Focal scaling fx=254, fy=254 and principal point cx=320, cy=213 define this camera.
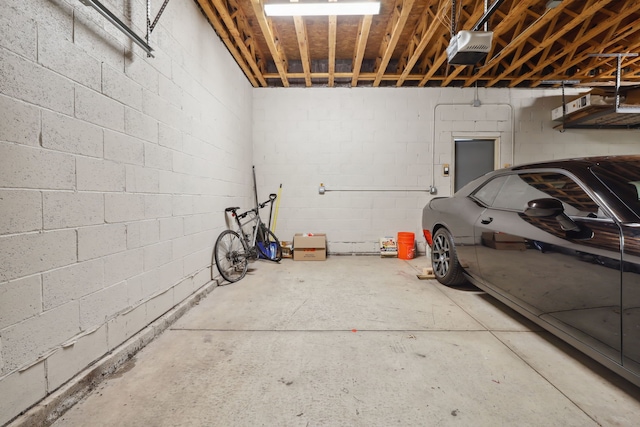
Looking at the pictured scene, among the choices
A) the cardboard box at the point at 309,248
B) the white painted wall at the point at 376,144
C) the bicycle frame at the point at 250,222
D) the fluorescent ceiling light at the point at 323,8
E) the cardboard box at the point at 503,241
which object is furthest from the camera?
the white painted wall at the point at 376,144

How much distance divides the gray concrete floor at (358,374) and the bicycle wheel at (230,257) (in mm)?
707

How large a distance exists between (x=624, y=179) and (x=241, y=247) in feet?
12.2

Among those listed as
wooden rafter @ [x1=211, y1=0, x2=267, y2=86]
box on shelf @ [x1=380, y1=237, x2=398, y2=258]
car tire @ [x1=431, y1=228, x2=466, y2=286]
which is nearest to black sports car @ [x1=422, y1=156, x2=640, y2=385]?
car tire @ [x1=431, y1=228, x2=466, y2=286]

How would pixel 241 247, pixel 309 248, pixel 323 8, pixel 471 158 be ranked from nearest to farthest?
pixel 323 8 < pixel 241 247 < pixel 309 248 < pixel 471 158

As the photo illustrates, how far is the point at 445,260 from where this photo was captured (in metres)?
2.86

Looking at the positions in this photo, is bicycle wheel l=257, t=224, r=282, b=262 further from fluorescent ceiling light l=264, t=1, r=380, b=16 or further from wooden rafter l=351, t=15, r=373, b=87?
wooden rafter l=351, t=15, r=373, b=87

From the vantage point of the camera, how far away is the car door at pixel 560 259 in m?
1.21

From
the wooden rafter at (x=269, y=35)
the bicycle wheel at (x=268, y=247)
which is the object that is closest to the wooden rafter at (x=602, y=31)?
the wooden rafter at (x=269, y=35)

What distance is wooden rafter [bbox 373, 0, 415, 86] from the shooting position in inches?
107

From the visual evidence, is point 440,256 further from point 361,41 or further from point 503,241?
point 361,41

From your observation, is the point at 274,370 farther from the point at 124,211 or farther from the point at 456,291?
the point at 456,291

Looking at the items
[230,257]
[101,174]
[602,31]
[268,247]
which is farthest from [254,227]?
[602,31]

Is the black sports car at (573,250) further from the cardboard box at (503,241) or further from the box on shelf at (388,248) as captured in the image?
the box on shelf at (388,248)

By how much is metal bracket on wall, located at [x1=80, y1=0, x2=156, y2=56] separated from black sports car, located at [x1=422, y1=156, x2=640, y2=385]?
8.61ft
